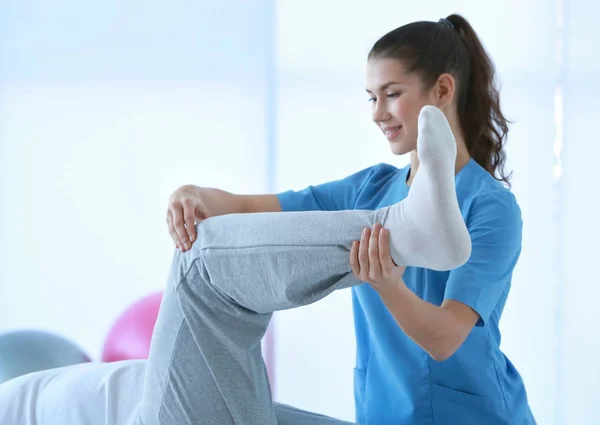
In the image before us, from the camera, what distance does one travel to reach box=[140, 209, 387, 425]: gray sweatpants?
107 cm

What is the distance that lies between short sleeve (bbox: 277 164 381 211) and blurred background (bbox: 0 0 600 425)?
1386mm

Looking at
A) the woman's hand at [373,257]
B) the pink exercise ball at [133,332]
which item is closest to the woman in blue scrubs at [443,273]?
the woman's hand at [373,257]

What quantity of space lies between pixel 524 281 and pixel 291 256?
2047 millimetres

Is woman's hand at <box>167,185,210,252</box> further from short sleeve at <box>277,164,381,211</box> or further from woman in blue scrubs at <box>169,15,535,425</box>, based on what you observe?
short sleeve at <box>277,164,381,211</box>

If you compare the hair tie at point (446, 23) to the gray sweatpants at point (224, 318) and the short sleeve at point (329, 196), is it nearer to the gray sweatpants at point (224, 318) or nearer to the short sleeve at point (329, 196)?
the short sleeve at point (329, 196)

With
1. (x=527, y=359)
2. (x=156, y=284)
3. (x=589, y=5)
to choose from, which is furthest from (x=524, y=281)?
(x=156, y=284)

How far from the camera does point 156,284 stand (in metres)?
3.06

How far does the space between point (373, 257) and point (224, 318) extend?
1.04ft

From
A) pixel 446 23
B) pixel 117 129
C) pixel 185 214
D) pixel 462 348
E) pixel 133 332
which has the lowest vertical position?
pixel 133 332

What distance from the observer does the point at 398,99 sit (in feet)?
4.33

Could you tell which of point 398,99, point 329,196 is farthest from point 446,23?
point 329,196

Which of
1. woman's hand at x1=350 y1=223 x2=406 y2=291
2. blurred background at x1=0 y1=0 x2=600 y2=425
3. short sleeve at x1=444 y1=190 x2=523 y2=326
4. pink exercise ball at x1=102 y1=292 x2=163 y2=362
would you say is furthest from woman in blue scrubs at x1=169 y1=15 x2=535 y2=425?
blurred background at x1=0 y1=0 x2=600 y2=425

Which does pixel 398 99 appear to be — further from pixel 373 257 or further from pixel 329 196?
pixel 373 257

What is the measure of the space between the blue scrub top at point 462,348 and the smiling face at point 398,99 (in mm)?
117
